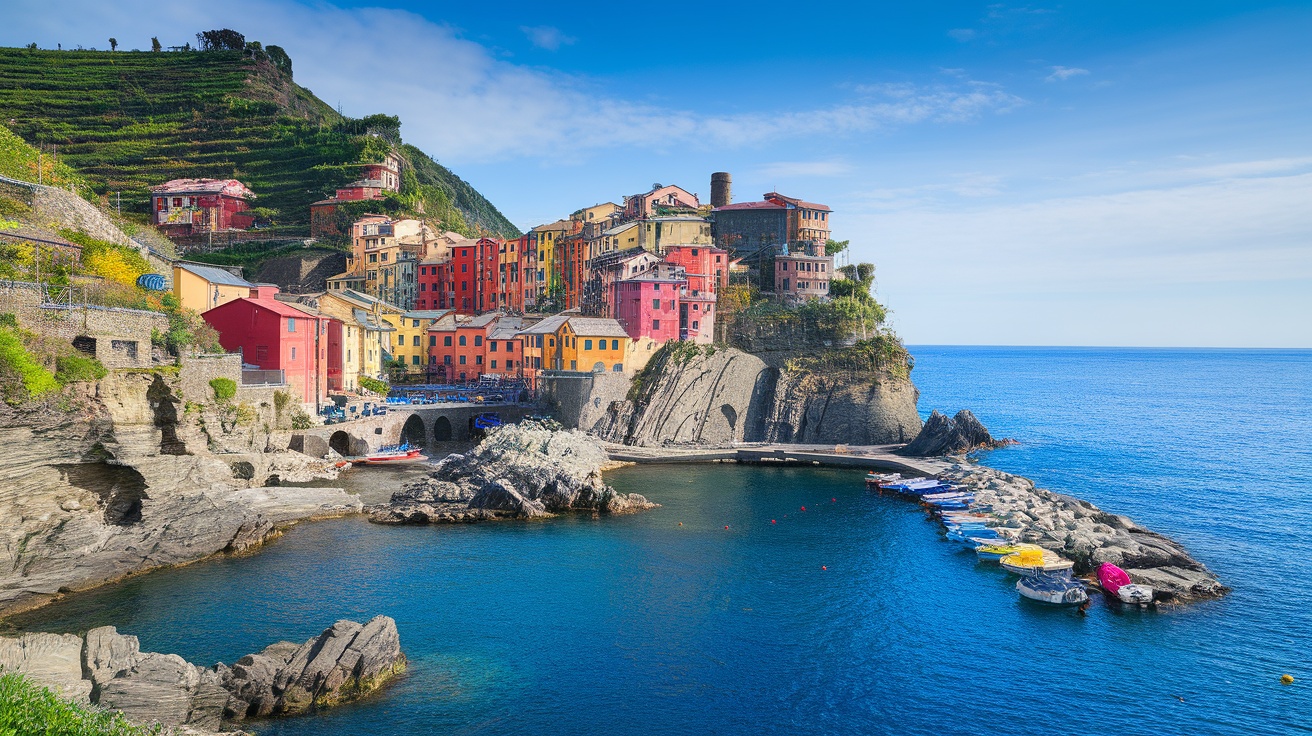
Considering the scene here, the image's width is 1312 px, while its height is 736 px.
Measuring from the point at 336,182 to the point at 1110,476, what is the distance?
9014 cm

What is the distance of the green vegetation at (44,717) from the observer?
50.3ft

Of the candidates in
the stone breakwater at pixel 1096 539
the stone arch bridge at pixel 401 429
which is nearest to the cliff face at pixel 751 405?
the stone arch bridge at pixel 401 429

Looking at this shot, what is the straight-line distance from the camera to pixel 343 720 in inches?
866

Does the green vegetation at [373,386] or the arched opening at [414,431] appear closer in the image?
the arched opening at [414,431]

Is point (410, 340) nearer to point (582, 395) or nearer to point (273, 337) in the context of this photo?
point (582, 395)

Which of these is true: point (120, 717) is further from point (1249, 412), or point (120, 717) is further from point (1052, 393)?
point (1052, 393)

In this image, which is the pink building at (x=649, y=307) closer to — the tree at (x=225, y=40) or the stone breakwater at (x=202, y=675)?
the stone breakwater at (x=202, y=675)

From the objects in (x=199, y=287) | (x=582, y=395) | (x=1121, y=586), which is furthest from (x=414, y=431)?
(x=1121, y=586)

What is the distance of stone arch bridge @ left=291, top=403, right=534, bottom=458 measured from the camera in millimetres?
54000

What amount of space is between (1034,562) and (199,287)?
56.1 m

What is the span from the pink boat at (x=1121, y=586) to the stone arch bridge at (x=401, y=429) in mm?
45035

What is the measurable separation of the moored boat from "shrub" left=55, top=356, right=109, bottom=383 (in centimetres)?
4078

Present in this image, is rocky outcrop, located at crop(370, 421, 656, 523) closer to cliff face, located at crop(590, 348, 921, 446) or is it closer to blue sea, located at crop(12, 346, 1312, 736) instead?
blue sea, located at crop(12, 346, 1312, 736)

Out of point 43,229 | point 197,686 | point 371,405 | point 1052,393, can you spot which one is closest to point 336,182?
point 371,405
